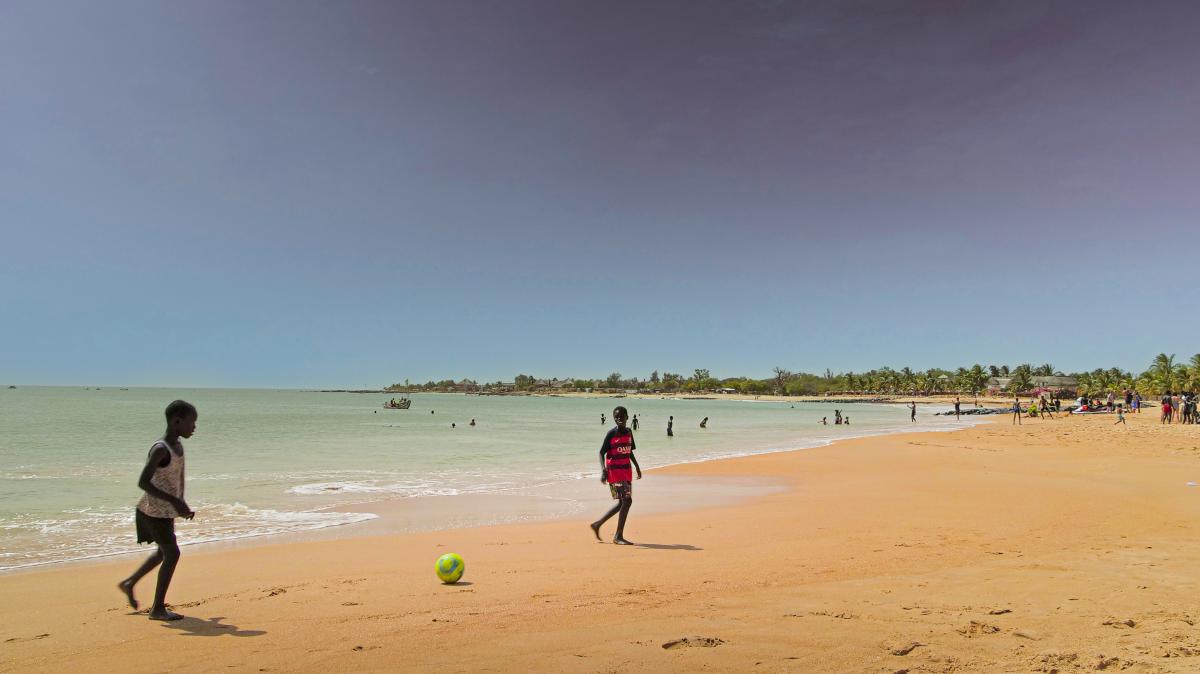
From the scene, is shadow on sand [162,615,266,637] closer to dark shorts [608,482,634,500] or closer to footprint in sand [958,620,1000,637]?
dark shorts [608,482,634,500]

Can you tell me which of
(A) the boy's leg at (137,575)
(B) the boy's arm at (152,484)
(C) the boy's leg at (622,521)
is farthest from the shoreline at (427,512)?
(B) the boy's arm at (152,484)

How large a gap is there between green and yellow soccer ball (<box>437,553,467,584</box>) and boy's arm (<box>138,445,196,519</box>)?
2526 millimetres

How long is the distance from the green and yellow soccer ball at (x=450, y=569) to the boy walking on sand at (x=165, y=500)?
2.38 meters

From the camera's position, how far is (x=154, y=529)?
5648 mm

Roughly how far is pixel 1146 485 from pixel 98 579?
18.9 metres

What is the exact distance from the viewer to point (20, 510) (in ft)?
42.2

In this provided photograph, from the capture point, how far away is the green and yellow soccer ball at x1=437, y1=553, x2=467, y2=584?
6973 millimetres

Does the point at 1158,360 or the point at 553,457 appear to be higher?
the point at 1158,360

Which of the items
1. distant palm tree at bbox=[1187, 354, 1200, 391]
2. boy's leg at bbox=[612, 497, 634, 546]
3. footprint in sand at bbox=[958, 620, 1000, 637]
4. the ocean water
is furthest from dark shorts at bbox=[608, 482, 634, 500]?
distant palm tree at bbox=[1187, 354, 1200, 391]

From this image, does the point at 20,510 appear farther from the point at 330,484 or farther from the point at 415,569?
the point at 415,569

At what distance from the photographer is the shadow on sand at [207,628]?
17.5ft

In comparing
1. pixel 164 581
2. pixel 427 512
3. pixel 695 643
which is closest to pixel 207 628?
pixel 164 581

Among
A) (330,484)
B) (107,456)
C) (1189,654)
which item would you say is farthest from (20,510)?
(1189,654)

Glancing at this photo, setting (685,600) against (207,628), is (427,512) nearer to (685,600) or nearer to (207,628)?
(207,628)
